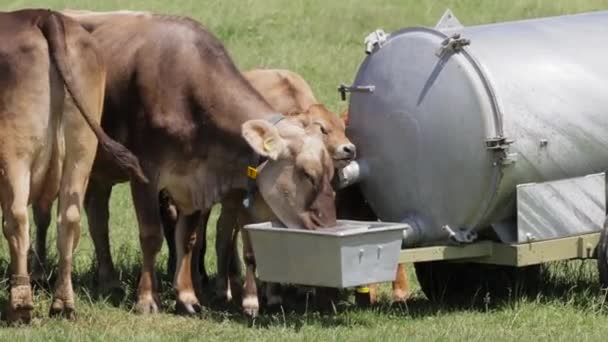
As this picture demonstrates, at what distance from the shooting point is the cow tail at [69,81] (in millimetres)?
9320

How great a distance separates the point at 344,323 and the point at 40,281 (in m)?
2.50

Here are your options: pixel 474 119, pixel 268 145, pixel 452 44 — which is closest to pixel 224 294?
pixel 268 145

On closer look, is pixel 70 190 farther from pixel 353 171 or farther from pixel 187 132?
pixel 353 171

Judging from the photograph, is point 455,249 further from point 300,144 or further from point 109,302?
point 109,302

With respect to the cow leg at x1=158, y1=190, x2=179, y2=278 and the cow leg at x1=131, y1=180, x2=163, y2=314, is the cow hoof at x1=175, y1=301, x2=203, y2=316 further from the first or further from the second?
the cow leg at x1=158, y1=190, x2=179, y2=278

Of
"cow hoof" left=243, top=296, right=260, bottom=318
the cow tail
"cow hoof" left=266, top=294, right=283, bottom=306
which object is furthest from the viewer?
"cow hoof" left=266, top=294, right=283, bottom=306

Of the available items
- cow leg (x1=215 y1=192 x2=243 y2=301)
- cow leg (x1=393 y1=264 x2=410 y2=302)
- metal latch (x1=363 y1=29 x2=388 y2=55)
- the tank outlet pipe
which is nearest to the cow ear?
the tank outlet pipe

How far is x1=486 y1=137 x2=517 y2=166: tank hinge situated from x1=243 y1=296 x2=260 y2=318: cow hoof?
2048mm

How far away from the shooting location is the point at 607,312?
9.63m

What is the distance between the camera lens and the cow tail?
9.32 meters

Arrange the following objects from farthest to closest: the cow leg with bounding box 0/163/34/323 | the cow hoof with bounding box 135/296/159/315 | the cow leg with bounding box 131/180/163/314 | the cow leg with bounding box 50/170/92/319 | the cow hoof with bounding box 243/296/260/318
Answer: the cow leg with bounding box 131/180/163/314, the cow hoof with bounding box 243/296/260/318, the cow hoof with bounding box 135/296/159/315, the cow leg with bounding box 50/170/92/319, the cow leg with bounding box 0/163/34/323

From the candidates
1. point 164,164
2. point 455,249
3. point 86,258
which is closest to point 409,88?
point 455,249

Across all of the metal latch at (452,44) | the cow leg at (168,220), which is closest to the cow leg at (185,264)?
the cow leg at (168,220)

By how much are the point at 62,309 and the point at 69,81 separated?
1.48 meters
